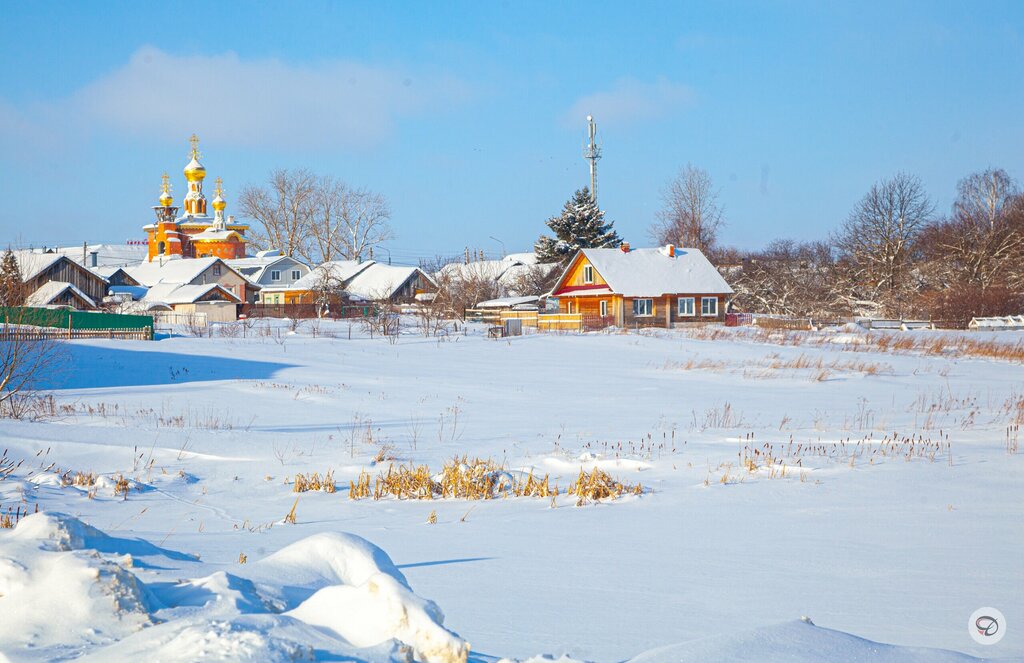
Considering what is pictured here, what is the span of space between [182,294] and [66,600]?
6740 centimetres

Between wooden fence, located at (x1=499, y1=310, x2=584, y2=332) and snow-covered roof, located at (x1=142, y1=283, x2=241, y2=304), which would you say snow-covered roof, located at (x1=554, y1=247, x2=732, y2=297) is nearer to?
wooden fence, located at (x1=499, y1=310, x2=584, y2=332)

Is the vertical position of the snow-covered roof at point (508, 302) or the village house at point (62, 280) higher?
the village house at point (62, 280)

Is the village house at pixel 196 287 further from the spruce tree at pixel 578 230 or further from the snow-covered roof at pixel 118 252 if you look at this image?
the snow-covered roof at pixel 118 252

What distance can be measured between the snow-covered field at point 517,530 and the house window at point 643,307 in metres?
35.4

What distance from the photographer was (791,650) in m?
2.95

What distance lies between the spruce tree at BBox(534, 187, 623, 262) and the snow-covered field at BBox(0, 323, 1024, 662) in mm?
48205

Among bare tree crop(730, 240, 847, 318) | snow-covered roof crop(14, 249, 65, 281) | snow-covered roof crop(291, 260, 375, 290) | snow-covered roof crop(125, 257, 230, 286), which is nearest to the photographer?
snow-covered roof crop(14, 249, 65, 281)

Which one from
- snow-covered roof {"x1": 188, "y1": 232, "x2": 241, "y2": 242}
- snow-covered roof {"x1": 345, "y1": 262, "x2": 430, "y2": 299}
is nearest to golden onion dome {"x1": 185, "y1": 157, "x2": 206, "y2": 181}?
snow-covered roof {"x1": 188, "y1": 232, "x2": 241, "y2": 242}

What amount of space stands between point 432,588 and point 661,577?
1.41m

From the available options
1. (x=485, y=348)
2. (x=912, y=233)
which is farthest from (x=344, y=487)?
(x=912, y=233)

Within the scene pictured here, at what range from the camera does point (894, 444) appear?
36.1ft

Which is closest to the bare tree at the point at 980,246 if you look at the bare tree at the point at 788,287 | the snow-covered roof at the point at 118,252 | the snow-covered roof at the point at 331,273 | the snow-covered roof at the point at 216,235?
the bare tree at the point at 788,287

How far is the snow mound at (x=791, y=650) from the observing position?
113 inches

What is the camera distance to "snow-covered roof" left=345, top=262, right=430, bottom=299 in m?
74.0
